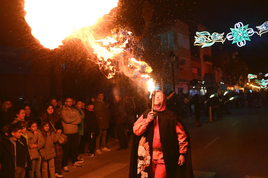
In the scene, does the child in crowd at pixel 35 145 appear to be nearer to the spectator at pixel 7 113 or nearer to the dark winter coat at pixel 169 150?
the spectator at pixel 7 113

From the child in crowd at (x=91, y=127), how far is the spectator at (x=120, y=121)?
3.68 feet

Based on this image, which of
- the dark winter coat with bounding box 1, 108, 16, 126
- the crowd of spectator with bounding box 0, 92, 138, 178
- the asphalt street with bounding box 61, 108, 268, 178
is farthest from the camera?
the dark winter coat with bounding box 1, 108, 16, 126

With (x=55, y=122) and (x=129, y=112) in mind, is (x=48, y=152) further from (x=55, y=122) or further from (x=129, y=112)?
(x=129, y=112)

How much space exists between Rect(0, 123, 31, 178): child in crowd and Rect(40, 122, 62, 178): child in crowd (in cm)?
80

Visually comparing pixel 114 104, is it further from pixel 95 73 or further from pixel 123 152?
pixel 95 73

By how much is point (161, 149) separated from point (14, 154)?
9.87ft

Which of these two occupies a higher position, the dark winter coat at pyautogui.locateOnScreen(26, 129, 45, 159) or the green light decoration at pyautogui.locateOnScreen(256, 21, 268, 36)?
the green light decoration at pyautogui.locateOnScreen(256, 21, 268, 36)

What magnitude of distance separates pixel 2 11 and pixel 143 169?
48.8 feet

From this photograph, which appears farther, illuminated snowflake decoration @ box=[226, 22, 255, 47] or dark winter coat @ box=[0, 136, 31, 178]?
illuminated snowflake decoration @ box=[226, 22, 255, 47]

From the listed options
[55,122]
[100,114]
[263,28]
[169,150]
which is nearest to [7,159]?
[55,122]

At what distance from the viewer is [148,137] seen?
378 centimetres

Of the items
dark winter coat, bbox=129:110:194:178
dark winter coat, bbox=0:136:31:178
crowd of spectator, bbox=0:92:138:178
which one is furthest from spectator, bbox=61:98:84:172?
dark winter coat, bbox=129:110:194:178

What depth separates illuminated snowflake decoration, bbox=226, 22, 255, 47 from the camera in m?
16.6

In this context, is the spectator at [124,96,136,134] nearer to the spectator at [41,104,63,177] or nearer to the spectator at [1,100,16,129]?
the spectator at [41,104,63,177]
